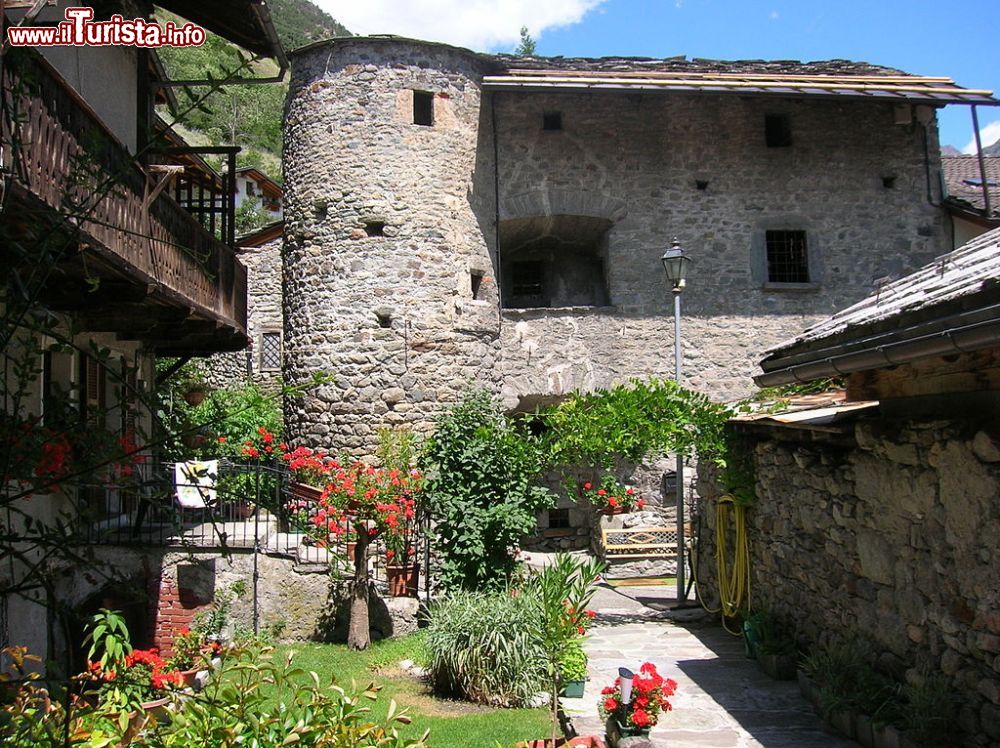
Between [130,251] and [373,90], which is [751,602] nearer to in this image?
[130,251]

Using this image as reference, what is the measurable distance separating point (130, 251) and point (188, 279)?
1.65m

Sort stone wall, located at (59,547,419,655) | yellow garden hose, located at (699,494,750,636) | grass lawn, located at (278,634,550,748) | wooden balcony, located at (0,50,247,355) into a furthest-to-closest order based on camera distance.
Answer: stone wall, located at (59,547,419,655) < yellow garden hose, located at (699,494,750,636) < grass lawn, located at (278,634,550,748) < wooden balcony, located at (0,50,247,355)

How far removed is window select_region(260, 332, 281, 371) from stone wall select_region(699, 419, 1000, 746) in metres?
14.9

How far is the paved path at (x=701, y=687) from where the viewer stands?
18.2ft

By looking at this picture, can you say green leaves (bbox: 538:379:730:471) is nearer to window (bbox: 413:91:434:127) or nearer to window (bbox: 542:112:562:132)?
window (bbox: 413:91:434:127)

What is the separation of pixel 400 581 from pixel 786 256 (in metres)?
9.23

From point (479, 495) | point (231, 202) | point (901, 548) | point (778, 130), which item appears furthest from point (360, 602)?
point (778, 130)

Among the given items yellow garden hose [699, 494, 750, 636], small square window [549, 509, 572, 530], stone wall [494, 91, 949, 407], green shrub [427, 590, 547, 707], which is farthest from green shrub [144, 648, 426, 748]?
small square window [549, 509, 572, 530]

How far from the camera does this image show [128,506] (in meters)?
10.9

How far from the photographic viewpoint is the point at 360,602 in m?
9.71

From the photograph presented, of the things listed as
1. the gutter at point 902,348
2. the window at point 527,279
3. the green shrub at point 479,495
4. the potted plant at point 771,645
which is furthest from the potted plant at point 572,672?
the window at point 527,279

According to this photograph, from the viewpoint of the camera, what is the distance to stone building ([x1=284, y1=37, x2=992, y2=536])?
1366 centimetres

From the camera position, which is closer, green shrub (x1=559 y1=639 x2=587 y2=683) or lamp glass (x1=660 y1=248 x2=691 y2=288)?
green shrub (x1=559 y1=639 x2=587 y2=683)
